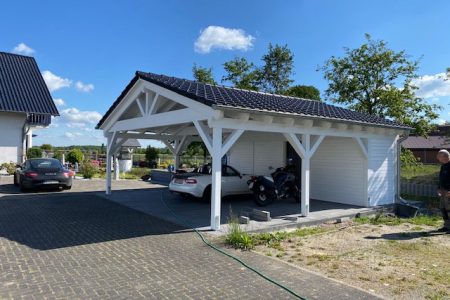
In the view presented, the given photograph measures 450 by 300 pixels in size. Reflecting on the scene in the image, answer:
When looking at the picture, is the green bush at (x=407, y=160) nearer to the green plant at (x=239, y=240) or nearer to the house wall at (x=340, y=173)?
the house wall at (x=340, y=173)

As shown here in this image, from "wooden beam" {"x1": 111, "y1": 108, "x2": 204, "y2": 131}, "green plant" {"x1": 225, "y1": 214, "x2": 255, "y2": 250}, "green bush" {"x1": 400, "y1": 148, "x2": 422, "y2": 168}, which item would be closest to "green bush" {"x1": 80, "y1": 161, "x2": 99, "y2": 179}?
"wooden beam" {"x1": 111, "y1": 108, "x2": 204, "y2": 131}

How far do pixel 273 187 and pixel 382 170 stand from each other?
150 inches

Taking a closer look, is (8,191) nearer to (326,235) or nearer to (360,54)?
(326,235)

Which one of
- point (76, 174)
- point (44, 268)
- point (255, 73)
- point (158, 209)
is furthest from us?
point (255, 73)

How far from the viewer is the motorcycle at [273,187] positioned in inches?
405

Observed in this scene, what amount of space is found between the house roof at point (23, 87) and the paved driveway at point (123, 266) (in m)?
13.5

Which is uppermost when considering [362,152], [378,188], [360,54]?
[360,54]

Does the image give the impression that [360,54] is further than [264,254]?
Yes

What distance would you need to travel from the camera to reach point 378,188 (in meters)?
11.2

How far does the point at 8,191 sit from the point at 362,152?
12478 millimetres

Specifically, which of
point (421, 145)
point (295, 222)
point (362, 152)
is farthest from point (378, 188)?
point (421, 145)

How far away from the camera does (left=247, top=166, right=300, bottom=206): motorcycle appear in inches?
405

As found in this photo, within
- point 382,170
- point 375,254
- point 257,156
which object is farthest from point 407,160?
point 375,254

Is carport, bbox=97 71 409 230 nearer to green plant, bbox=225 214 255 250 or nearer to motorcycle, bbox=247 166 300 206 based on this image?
motorcycle, bbox=247 166 300 206
